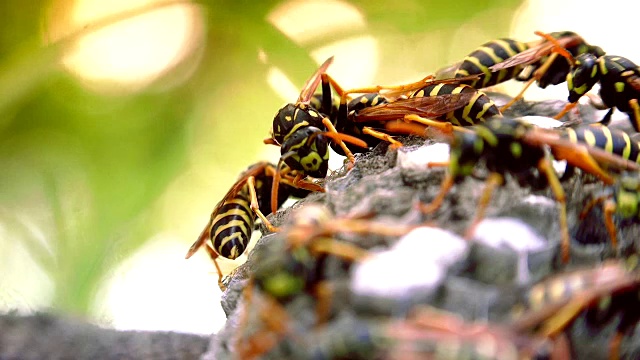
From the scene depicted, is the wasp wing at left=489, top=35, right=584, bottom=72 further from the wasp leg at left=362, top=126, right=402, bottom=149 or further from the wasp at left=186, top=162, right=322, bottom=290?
the wasp at left=186, top=162, right=322, bottom=290

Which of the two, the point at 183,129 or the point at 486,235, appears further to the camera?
the point at 183,129

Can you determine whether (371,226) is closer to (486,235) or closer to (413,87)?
(486,235)

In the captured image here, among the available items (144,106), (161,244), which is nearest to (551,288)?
(161,244)

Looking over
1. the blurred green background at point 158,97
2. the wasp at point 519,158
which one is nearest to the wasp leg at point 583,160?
the wasp at point 519,158

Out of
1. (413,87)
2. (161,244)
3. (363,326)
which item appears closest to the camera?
(363,326)

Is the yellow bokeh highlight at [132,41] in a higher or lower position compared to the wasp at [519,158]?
higher

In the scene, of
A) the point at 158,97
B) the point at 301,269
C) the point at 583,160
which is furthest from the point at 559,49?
the point at 158,97

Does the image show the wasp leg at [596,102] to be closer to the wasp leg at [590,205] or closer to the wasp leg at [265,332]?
the wasp leg at [590,205]
